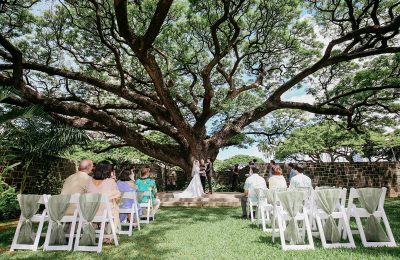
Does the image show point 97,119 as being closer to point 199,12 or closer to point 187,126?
point 187,126

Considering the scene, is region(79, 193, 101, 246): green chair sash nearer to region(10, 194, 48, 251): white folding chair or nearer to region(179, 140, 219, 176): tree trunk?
region(10, 194, 48, 251): white folding chair

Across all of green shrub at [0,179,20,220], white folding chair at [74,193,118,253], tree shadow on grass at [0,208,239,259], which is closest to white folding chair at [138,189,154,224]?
tree shadow on grass at [0,208,239,259]

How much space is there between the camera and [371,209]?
171 inches

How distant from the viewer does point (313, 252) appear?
3904mm

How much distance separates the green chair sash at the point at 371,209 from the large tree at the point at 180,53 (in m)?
6.13

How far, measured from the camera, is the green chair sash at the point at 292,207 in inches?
166

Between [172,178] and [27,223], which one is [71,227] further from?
[172,178]

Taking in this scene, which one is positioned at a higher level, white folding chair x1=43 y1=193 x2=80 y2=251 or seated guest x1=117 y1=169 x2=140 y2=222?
seated guest x1=117 y1=169 x2=140 y2=222

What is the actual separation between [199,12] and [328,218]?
940 cm

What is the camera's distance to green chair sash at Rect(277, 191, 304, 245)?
4227 millimetres

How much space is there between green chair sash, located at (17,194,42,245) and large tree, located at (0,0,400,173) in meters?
5.05

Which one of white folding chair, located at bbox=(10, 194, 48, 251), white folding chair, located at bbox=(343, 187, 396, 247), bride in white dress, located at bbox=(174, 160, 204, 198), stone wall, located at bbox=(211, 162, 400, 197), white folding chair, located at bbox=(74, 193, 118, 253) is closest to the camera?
white folding chair, located at bbox=(343, 187, 396, 247)

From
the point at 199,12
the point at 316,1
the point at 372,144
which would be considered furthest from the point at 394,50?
the point at 372,144

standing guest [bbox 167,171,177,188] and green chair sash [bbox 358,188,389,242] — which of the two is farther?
standing guest [bbox 167,171,177,188]
